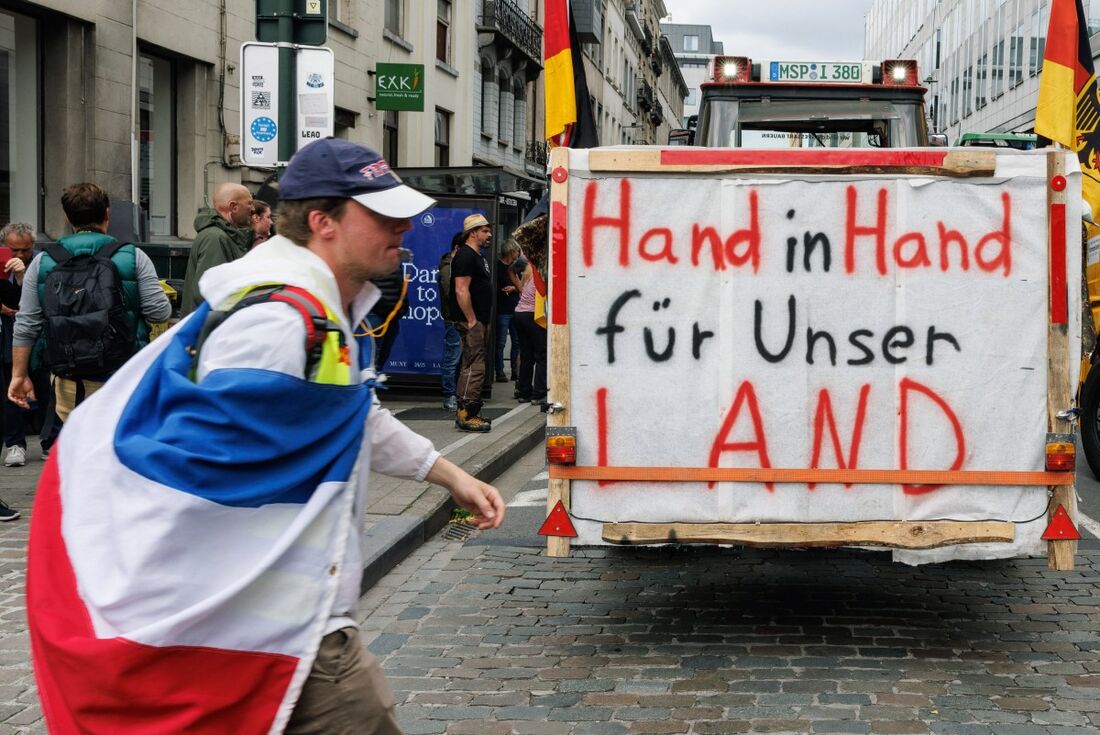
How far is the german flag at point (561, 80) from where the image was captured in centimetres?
780

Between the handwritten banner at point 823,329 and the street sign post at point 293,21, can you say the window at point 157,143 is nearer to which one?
the street sign post at point 293,21

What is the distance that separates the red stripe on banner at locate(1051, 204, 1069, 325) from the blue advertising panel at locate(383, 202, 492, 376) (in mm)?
8990

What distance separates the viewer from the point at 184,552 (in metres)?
2.35

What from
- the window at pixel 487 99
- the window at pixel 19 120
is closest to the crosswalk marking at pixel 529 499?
Result: the window at pixel 19 120

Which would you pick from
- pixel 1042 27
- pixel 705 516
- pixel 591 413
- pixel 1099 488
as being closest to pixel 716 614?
pixel 705 516

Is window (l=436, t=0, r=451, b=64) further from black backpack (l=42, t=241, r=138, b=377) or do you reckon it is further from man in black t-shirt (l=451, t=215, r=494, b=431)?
black backpack (l=42, t=241, r=138, b=377)

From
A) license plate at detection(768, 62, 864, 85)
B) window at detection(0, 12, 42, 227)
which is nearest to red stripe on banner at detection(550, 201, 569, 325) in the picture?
license plate at detection(768, 62, 864, 85)

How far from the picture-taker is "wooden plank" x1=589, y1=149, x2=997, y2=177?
17.2 feet

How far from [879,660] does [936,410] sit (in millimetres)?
1003

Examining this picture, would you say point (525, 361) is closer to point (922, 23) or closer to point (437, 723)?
point (437, 723)

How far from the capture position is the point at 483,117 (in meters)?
31.9

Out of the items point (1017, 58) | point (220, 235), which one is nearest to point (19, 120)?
point (220, 235)

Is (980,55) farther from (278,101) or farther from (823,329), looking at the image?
(823,329)

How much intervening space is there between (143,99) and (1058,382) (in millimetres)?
12804
